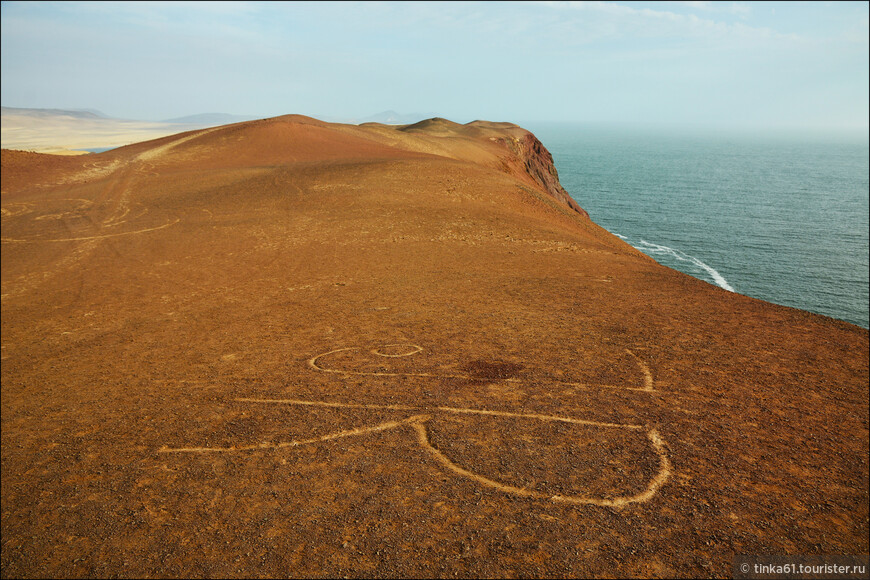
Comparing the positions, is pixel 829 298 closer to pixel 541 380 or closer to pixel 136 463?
pixel 541 380

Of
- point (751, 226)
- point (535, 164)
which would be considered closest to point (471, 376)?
point (535, 164)

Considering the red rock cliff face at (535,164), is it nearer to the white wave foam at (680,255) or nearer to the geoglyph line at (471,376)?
the white wave foam at (680,255)

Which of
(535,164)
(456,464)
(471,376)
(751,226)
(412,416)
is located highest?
(535,164)

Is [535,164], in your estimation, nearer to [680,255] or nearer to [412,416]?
[680,255]

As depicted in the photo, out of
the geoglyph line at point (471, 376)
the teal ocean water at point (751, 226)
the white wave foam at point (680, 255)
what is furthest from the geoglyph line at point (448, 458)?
the white wave foam at point (680, 255)

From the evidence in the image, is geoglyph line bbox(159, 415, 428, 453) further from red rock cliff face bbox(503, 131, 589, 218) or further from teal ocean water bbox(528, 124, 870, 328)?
red rock cliff face bbox(503, 131, 589, 218)

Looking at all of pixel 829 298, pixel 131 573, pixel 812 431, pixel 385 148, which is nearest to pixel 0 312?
pixel 131 573

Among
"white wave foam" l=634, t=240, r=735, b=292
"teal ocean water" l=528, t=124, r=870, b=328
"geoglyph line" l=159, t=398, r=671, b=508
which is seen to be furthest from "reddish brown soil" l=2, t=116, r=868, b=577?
"teal ocean water" l=528, t=124, r=870, b=328
